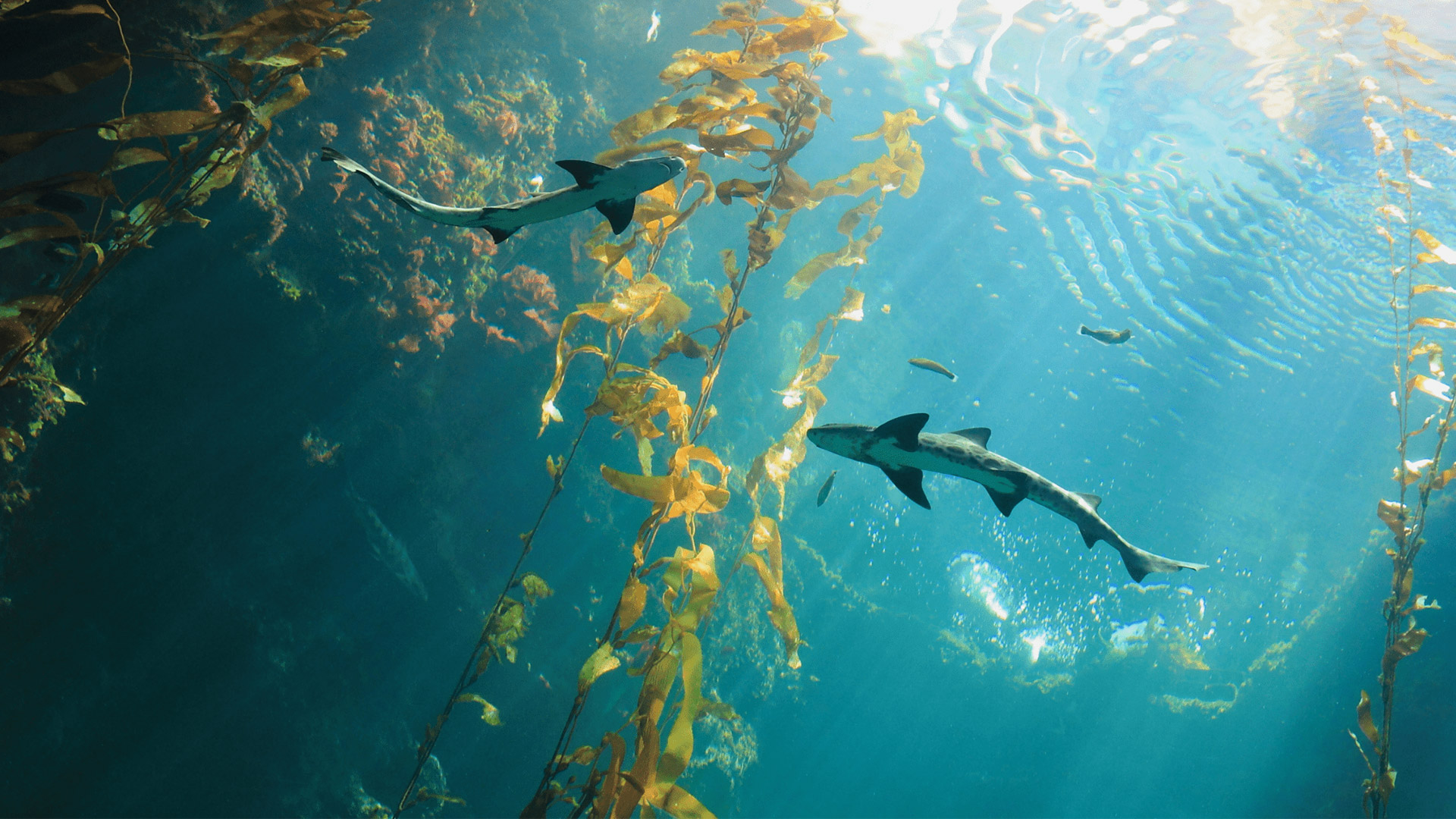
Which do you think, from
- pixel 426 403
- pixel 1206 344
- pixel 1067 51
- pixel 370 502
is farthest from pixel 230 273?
pixel 1206 344

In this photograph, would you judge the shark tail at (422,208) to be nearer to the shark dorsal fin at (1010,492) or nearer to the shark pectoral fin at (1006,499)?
the shark dorsal fin at (1010,492)

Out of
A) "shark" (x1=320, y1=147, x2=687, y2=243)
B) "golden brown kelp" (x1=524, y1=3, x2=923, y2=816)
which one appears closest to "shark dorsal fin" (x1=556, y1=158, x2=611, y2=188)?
"shark" (x1=320, y1=147, x2=687, y2=243)

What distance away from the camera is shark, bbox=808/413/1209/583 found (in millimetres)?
2496

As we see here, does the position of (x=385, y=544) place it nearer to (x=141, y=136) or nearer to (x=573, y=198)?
(x=141, y=136)

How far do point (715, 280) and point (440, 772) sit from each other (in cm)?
1418

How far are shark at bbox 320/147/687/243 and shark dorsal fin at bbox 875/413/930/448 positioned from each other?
4.42 feet

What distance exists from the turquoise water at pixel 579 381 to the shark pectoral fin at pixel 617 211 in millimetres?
2097

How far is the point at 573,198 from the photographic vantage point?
2.01 meters

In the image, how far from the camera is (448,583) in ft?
32.1

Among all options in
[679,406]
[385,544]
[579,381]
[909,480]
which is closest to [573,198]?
[679,406]

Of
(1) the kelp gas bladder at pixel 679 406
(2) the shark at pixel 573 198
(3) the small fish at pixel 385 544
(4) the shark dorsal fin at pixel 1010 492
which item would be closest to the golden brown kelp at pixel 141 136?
(2) the shark at pixel 573 198

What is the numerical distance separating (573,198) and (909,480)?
1.99 m

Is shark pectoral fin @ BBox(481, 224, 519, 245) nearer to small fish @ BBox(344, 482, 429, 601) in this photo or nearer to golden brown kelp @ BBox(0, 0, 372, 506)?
golden brown kelp @ BBox(0, 0, 372, 506)

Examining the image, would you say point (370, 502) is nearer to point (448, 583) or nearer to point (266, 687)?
point (448, 583)
